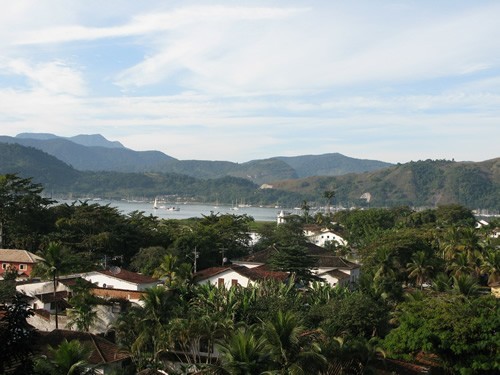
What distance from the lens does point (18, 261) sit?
137 feet

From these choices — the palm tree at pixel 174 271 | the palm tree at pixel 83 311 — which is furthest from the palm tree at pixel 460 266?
the palm tree at pixel 83 311

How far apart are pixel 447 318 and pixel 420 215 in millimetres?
70087

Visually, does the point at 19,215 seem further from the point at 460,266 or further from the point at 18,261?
the point at 460,266

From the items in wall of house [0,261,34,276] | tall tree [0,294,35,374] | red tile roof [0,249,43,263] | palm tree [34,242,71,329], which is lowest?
wall of house [0,261,34,276]

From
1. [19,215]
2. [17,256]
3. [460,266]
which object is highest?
[19,215]

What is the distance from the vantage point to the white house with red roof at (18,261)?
41.4m

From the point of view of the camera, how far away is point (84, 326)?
999 inches

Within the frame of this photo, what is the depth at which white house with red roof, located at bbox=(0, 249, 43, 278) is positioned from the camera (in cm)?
4141

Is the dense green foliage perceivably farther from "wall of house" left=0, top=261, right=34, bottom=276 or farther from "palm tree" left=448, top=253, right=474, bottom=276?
"wall of house" left=0, top=261, right=34, bottom=276

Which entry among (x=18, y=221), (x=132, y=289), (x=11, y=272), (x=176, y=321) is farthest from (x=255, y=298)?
(x=18, y=221)

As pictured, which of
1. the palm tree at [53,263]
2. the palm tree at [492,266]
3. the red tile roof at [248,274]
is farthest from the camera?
the palm tree at [492,266]

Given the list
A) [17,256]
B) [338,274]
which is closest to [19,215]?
[17,256]

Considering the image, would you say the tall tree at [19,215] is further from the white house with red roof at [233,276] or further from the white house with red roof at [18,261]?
the white house with red roof at [233,276]

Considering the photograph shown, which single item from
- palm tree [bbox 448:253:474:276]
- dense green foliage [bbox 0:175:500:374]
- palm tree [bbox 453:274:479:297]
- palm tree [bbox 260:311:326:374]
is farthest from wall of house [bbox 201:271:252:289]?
palm tree [bbox 260:311:326:374]
